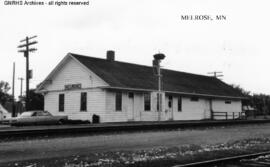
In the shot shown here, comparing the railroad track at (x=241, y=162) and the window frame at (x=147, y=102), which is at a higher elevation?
the window frame at (x=147, y=102)

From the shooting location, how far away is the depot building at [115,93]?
30156mm

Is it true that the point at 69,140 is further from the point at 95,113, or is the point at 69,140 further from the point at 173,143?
the point at 95,113

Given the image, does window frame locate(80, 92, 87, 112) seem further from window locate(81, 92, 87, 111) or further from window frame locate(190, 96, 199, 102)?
window frame locate(190, 96, 199, 102)

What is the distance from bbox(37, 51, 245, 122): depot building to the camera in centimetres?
3016

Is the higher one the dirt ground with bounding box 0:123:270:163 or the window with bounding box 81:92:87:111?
the window with bounding box 81:92:87:111

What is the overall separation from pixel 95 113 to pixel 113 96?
194 cm

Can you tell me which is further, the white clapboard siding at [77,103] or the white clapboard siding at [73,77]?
the white clapboard siding at [73,77]

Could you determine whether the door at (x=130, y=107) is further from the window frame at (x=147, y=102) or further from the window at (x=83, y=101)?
the window at (x=83, y=101)

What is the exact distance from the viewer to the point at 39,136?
52.6ft

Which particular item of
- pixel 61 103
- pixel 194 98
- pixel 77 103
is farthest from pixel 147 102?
pixel 61 103

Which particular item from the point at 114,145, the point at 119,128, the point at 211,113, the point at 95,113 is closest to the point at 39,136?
the point at 114,145

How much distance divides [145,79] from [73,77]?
21.5ft

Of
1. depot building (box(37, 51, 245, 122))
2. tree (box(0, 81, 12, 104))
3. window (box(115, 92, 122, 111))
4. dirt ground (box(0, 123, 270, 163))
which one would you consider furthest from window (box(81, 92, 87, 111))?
tree (box(0, 81, 12, 104))

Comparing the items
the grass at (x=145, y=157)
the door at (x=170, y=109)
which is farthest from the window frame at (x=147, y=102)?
the grass at (x=145, y=157)
